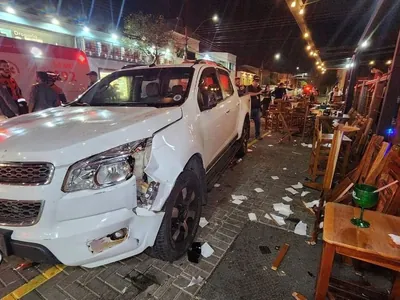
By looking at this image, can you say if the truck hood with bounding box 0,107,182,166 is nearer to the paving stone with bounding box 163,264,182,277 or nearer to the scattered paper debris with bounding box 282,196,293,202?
the paving stone with bounding box 163,264,182,277

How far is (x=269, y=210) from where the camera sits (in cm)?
346

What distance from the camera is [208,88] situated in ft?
11.5

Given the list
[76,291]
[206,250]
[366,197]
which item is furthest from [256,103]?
[76,291]

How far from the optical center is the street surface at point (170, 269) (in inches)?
80.9

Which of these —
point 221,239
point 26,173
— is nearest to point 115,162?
point 26,173

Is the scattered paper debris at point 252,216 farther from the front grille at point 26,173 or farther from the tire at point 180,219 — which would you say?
the front grille at point 26,173

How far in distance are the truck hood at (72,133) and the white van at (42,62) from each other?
16.9 ft

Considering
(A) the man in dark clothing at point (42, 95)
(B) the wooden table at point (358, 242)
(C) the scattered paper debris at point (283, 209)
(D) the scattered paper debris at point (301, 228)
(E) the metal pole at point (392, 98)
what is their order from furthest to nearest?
1. (A) the man in dark clothing at point (42, 95)
2. (E) the metal pole at point (392, 98)
3. (C) the scattered paper debris at point (283, 209)
4. (D) the scattered paper debris at point (301, 228)
5. (B) the wooden table at point (358, 242)

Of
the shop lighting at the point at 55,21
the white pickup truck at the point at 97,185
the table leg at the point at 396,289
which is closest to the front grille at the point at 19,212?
the white pickup truck at the point at 97,185

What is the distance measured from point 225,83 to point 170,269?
330cm

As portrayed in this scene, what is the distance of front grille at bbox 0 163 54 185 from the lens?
157 centimetres

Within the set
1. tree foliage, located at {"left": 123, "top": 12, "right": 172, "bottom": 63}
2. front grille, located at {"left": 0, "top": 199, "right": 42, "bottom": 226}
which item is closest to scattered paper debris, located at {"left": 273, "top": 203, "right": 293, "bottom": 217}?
front grille, located at {"left": 0, "top": 199, "right": 42, "bottom": 226}

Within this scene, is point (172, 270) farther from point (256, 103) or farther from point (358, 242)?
point (256, 103)

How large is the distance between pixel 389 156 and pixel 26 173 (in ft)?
10.7
